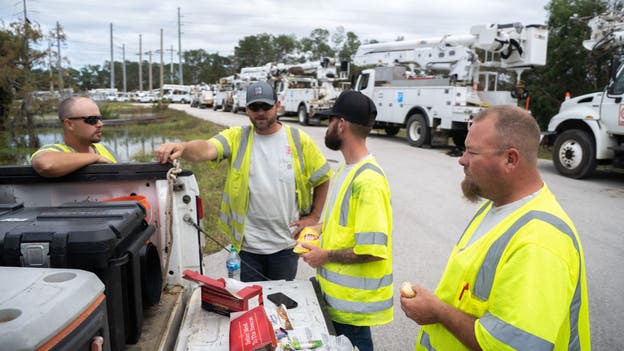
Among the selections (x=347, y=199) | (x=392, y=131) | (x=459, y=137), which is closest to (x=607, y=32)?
(x=459, y=137)

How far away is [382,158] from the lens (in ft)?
41.7

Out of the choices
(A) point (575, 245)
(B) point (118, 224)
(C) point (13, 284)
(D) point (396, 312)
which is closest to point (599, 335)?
(D) point (396, 312)

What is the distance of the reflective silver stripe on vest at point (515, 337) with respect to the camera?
4.50 ft

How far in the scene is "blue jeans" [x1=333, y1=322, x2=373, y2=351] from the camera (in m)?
2.39

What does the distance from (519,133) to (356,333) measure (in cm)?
137

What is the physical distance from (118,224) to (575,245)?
1575mm

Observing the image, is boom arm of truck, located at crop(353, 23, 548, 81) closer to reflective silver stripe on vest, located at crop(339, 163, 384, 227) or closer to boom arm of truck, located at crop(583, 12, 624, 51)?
boom arm of truck, located at crop(583, 12, 624, 51)

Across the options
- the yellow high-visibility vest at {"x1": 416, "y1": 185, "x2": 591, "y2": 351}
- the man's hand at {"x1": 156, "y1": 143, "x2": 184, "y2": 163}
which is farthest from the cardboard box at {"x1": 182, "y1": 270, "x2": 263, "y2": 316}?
the yellow high-visibility vest at {"x1": 416, "y1": 185, "x2": 591, "y2": 351}

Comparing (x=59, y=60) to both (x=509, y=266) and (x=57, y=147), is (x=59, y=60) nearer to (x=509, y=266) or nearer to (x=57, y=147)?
(x=57, y=147)

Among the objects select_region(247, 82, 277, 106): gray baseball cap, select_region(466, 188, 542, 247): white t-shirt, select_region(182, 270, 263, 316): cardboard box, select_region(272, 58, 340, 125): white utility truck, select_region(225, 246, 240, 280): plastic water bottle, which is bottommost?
select_region(225, 246, 240, 280): plastic water bottle

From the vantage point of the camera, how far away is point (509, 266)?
145 centimetres

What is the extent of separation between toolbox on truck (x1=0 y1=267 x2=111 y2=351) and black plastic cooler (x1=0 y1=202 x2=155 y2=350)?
16 cm

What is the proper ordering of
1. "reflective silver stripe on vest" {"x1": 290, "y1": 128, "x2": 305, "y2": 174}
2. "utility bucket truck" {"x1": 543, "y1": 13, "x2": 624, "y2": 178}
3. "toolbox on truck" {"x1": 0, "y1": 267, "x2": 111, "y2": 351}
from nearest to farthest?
"toolbox on truck" {"x1": 0, "y1": 267, "x2": 111, "y2": 351}
"reflective silver stripe on vest" {"x1": 290, "y1": 128, "x2": 305, "y2": 174}
"utility bucket truck" {"x1": 543, "y1": 13, "x2": 624, "y2": 178}

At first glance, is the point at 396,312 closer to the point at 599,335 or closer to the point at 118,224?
the point at 599,335
